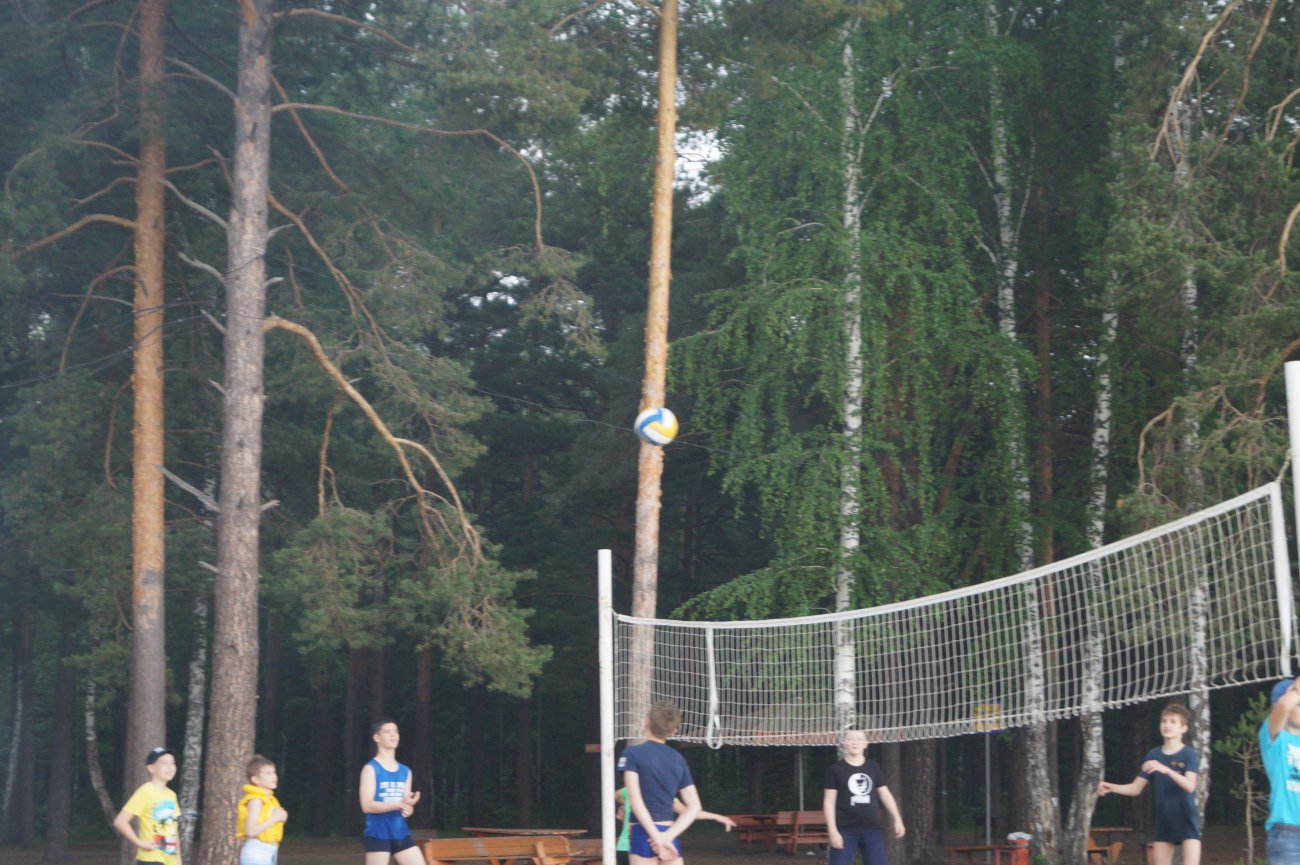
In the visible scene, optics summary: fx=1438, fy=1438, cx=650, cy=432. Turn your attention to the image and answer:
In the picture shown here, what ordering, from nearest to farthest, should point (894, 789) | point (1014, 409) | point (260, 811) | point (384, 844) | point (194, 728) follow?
point (260, 811), point (384, 844), point (1014, 409), point (894, 789), point (194, 728)

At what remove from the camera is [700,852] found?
26.8m

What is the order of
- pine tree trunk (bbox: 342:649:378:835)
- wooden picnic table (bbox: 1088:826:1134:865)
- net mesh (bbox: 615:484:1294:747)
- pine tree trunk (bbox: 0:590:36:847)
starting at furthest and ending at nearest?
pine tree trunk (bbox: 342:649:378:835), pine tree trunk (bbox: 0:590:36:847), wooden picnic table (bbox: 1088:826:1134:865), net mesh (bbox: 615:484:1294:747)

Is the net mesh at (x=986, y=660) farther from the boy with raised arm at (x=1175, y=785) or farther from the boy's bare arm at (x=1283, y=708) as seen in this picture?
the boy's bare arm at (x=1283, y=708)

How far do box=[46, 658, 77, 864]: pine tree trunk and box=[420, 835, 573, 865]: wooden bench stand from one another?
1445 centimetres

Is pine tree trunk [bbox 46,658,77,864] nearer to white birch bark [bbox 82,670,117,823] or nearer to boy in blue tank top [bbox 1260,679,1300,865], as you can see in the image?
white birch bark [bbox 82,670,117,823]

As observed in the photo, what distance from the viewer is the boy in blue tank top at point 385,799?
8883mm

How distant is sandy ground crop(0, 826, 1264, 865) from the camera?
23.0 meters

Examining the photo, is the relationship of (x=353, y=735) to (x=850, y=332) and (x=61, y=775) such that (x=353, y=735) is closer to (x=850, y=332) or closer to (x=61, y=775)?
(x=61, y=775)

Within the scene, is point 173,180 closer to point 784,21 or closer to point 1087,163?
point 784,21

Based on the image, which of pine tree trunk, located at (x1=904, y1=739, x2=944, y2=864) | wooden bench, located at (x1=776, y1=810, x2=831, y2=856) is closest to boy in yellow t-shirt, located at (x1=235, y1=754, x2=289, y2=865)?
pine tree trunk, located at (x1=904, y1=739, x2=944, y2=864)

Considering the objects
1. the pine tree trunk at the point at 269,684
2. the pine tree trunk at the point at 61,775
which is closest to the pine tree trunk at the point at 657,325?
the pine tree trunk at the point at 61,775

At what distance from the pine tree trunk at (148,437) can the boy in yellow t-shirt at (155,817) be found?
Result: 7.06 meters

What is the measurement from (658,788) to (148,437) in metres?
10.2

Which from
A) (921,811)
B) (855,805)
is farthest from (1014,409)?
(855,805)
